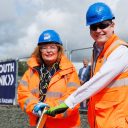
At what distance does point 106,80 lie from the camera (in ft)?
12.9

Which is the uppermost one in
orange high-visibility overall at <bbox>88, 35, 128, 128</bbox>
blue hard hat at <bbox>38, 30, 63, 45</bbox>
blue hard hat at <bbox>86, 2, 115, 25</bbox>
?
blue hard hat at <bbox>86, 2, 115, 25</bbox>

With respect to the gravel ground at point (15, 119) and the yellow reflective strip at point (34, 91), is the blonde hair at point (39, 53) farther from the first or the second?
the gravel ground at point (15, 119)

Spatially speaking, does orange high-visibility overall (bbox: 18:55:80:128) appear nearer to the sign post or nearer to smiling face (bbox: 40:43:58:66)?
smiling face (bbox: 40:43:58:66)

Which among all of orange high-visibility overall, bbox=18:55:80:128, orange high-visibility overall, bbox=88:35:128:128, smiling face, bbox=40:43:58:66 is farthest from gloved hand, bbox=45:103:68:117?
smiling face, bbox=40:43:58:66

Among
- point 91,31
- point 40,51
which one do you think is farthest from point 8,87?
point 91,31

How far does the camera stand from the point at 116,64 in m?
3.90

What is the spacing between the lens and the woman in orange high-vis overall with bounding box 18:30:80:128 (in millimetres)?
5211

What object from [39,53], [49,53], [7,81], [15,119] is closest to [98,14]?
[49,53]

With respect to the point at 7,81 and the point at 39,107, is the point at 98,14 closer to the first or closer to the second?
the point at 39,107

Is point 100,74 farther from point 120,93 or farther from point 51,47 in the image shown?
point 51,47

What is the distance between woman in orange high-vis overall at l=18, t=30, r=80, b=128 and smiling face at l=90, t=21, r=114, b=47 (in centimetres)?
115

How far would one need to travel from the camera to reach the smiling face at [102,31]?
4.12 meters

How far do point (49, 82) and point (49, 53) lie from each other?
1.10ft

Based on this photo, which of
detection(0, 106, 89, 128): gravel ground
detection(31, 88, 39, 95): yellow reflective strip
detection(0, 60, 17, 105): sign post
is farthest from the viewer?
detection(0, 60, 17, 105): sign post
